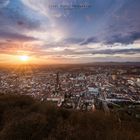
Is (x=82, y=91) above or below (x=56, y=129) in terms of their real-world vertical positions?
below

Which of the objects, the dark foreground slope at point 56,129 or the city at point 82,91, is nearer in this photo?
the dark foreground slope at point 56,129

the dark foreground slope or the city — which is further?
the city

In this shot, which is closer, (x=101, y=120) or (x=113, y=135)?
(x=113, y=135)

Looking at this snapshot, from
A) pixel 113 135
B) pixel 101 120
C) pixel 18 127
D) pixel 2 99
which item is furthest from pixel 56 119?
pixel 2 99

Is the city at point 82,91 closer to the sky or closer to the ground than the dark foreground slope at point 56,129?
closer to the ground

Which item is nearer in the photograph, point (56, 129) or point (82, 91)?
point (56, 129)

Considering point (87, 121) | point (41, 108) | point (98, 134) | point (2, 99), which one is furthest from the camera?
point (2, 99)

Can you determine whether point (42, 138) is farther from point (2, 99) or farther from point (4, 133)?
point (2, 99)

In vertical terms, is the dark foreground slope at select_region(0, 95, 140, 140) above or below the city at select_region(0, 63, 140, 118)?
above

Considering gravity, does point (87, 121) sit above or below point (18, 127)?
below

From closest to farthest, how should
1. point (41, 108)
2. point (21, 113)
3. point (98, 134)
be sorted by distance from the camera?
point (98, 134)
point (21, 113)
point (41, 108)
